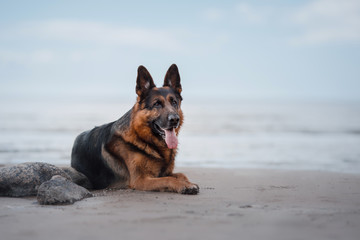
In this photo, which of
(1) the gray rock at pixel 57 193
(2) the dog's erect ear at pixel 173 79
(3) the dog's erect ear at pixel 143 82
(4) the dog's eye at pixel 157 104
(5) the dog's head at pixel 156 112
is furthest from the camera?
(2) the dog's erect ear at pixel 173 79

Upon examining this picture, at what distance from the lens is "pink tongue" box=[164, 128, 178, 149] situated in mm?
6570

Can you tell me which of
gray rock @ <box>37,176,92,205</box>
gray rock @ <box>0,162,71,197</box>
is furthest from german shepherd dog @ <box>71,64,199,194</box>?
gray rock @ <box>37,176,92,205</box>

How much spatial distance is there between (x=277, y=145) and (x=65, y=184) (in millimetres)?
11305

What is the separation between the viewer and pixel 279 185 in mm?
7129

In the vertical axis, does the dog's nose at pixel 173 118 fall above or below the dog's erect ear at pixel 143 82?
below

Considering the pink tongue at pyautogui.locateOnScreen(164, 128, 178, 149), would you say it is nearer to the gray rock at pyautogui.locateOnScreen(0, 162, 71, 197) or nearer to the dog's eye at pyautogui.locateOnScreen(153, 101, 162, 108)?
the dog's eye at pyautogui.locateOnScreen(153, 101, 162, 108)

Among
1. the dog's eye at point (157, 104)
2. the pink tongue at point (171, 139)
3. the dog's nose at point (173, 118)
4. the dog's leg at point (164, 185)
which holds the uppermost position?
the dog's eye at point (157, 104)

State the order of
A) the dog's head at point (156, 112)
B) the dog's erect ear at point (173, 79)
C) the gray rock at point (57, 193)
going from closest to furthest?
the gray rock at point (57, 193) < the dog's head at point (156, 112) < the dog's erect ear at point (173, 79)

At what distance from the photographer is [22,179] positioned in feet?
20.4

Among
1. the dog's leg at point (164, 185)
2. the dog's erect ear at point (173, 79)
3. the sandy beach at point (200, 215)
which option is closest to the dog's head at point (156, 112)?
the dog's erect ear at point (173, 79)

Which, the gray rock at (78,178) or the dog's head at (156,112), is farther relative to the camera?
the gray rock at (78,178)

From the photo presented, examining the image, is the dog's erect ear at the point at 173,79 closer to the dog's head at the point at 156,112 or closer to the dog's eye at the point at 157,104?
the dog's head at the point at 156,112

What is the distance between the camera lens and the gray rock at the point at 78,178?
22.4 ft

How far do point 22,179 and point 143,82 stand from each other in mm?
2447
